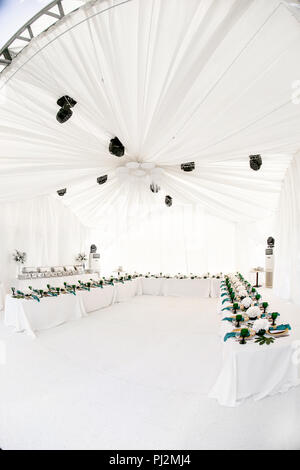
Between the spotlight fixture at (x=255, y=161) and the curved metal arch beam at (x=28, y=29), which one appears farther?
the spotlight fixture at (x=255, y=161)

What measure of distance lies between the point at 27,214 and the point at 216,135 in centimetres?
689

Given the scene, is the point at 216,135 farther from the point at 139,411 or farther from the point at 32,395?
the point at 32,395

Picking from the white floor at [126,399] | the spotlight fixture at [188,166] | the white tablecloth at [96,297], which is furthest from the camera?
the white tablecloth at [96,297]

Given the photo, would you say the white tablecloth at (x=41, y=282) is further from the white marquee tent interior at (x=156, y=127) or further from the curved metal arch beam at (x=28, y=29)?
Answer: the curved metal arch beam at (x=28, y=29)

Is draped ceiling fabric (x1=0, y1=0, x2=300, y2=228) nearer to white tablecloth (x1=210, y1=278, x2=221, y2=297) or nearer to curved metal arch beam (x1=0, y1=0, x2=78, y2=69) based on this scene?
curved metal arch beam (x1=0, y1=0, x2=78, y2=69)

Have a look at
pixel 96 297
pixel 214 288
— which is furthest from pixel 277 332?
pixel 214 288

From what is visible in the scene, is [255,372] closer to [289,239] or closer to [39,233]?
[289,239]

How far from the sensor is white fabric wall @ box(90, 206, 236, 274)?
982 centimetres

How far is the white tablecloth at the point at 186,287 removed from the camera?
287 inches

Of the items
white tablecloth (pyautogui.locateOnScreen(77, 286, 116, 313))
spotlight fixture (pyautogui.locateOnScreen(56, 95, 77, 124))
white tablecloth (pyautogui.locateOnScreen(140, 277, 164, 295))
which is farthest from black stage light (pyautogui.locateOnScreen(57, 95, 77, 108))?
white tablecloth (pyautogui.locateOnScreen(140, 277, 164, 295))

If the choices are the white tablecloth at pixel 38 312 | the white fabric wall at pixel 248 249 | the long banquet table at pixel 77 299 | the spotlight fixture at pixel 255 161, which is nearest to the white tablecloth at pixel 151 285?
the long banquet table at pixel 77 299

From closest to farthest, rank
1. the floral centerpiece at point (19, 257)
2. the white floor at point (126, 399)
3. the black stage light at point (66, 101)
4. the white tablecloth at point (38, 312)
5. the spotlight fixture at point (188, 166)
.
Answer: the white floor at point (126, 399) < the black stage light at point (66, 101) < the white tablecloth at point (38, 312) < the spotlight fixture at point (188, 166) < the floral centerpiece at point (19, 257)

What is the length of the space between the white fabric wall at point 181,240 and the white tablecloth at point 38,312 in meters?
5.11

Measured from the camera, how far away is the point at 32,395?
2.35 m
